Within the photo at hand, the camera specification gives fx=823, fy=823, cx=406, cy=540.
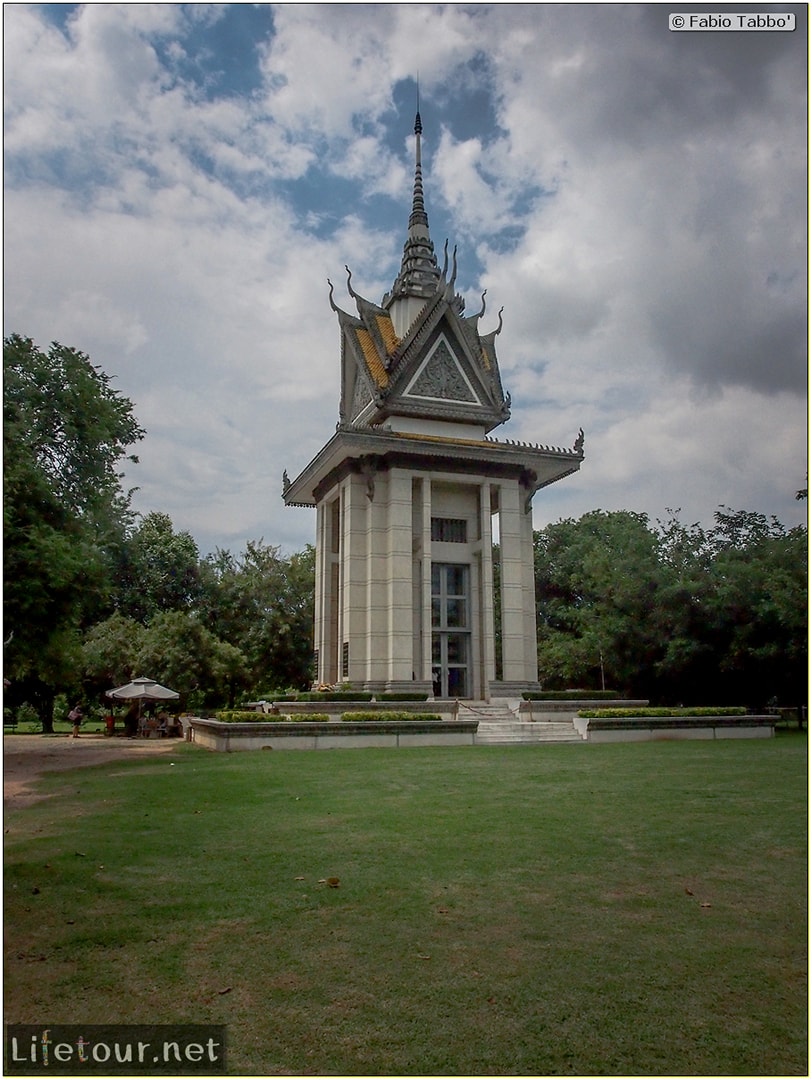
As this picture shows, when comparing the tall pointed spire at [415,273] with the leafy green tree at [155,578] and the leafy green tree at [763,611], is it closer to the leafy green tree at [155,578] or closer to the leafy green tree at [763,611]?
the leafy green tree at [763,611]

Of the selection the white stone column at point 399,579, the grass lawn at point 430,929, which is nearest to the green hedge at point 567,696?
the white stone column at point 399,579

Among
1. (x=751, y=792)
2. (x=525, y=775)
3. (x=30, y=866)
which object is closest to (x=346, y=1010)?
(x=30, y=866)

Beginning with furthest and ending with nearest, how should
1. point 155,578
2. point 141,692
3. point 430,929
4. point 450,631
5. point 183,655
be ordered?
point 155,578 → point 183,655 → point 450,631 → point 141,692 → point 430,929

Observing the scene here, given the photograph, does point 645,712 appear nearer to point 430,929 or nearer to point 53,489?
point 53,489

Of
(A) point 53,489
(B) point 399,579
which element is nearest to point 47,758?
(A) point 53,489

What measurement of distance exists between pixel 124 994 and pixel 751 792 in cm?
858

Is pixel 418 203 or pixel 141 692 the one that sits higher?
pixel 418 203

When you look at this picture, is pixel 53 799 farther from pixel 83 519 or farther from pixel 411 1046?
pixel 411 1046

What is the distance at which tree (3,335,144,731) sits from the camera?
13477 millimetres

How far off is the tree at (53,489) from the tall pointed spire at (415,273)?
1626 centimetres

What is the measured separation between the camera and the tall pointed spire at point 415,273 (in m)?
31.8

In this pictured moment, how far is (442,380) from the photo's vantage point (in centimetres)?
2994

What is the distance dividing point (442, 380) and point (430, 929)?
85.8 ft

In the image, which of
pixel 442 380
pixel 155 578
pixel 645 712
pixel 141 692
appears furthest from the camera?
pixel 155 578
